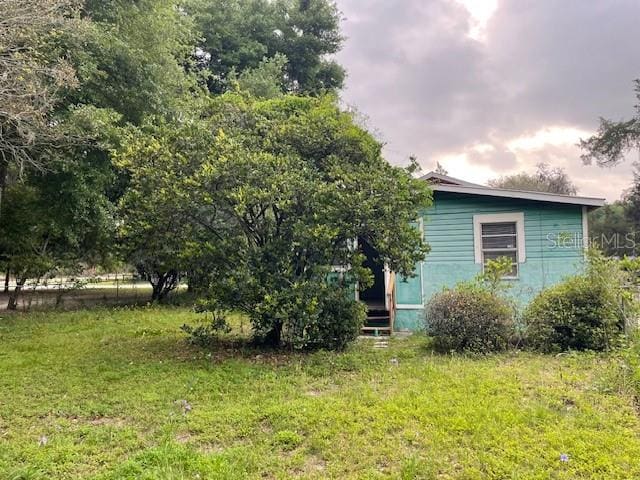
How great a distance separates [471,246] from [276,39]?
18.2 m

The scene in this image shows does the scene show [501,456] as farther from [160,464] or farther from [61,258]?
[61,258]

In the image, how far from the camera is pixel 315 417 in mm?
3900

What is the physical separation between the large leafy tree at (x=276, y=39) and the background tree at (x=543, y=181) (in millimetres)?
16789

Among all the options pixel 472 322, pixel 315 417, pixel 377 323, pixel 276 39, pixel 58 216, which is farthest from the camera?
pixel 276 39

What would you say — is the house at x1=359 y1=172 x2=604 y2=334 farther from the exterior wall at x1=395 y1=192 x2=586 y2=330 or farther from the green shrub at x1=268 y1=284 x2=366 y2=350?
the green shrub at x1=268 y1=284 x2=366 y2=350

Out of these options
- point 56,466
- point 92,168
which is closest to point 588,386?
point 56,466

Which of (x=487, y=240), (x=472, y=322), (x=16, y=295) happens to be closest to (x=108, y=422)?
(x=472, y=322)

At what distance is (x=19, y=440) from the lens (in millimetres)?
3672

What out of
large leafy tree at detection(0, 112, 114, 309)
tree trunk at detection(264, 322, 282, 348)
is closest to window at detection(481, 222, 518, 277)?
tree trunk at detection(264, 322, 282, 348)

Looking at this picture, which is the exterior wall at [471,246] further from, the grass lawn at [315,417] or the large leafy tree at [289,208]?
the grass lawn at [315,417]

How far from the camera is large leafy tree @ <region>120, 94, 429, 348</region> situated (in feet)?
18.5

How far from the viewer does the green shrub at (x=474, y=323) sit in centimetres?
637

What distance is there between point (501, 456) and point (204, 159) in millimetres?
4614

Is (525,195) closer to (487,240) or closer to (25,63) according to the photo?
(487,240)
